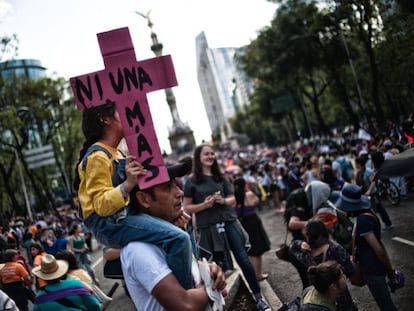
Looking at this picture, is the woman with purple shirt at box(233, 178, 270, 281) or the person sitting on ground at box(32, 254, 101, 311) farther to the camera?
the woman with purple shirt at box(233, 178, 270, 281)

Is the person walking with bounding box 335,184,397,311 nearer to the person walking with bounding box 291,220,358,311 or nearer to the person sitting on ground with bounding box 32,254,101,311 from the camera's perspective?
the person walking with bounding box 291,220,358,311

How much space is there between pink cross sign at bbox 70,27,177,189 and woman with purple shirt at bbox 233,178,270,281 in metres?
4.52

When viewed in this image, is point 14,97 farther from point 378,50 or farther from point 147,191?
point 147,191

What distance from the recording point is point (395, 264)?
6.21 metres

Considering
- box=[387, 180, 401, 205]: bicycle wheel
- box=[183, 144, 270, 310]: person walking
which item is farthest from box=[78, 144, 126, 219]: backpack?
box=[387, 180, 401, 205]: bicycle wheel

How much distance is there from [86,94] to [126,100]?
8.9 inches

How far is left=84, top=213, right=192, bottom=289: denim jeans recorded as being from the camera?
6.78ft

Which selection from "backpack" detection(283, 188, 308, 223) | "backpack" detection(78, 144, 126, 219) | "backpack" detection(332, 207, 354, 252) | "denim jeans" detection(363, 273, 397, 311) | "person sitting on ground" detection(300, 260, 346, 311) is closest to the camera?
"backpack" detection(78, 144, 126, 219)

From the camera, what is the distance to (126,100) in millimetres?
2289

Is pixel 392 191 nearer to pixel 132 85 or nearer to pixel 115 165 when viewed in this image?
pixel 115 165

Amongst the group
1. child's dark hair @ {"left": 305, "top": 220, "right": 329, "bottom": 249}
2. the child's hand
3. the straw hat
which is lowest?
child's dark hair @ {"left": 305, "top": 220, "right": 329, "bottom": 249}

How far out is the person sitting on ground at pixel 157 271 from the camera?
196 cm

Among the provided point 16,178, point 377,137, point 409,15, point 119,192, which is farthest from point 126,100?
point 16,178

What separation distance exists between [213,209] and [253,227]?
1.71m
